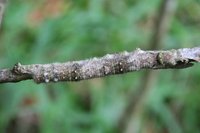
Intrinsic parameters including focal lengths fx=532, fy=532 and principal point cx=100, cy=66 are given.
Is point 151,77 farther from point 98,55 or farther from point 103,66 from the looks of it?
point 103,66

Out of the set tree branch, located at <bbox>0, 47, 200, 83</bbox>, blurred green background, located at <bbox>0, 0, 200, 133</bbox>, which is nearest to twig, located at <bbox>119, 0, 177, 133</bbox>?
blurred green background, located at <bbox>0, 0, 200, 133</bbox>

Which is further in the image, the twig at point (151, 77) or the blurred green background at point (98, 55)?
the blurred green background at point (98, 55)

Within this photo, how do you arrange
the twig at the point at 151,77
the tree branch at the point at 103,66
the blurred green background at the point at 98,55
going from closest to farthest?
the tree branch at the point at 103,66
the twig at the point at 151,77
the blurred green background at the point at 98,55

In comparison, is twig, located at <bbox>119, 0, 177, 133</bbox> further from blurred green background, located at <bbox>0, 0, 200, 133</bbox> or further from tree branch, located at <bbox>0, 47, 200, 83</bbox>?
tree branch, located at <bbox>0, 47, 200, 83</bbox>

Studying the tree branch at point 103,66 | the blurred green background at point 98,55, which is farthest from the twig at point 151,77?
the tree branch at point 103,66

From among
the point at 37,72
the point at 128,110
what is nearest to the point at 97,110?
the point at 128,110

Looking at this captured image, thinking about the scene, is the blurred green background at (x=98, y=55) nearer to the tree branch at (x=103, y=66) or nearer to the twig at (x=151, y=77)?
the twig at (x=151, y=77)

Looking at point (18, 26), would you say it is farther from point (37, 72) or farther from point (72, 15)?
point (37, 72)
